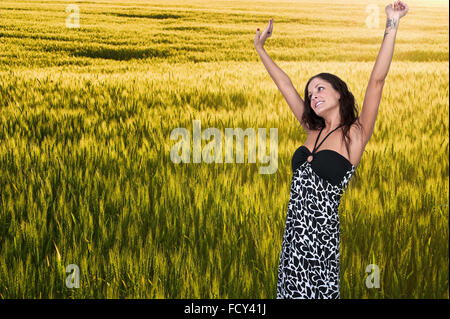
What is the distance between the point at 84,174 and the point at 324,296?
1554mm

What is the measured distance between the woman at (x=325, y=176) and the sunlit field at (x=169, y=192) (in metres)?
0.27

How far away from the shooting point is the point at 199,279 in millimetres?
1771

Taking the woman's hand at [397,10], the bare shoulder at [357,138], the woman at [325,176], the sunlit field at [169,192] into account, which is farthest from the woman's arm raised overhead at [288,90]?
the sunlit field at [169,192]

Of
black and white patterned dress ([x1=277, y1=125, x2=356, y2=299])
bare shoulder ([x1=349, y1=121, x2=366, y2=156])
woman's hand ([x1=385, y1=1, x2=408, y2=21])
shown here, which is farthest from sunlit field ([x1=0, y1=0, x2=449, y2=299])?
woman's hand ([x1=385, y1=1, x2=408, y2=21])

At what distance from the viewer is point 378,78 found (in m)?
1.52

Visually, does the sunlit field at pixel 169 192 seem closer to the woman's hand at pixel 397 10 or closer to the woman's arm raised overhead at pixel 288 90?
the woman's arm raised overhead at pixel 288 90

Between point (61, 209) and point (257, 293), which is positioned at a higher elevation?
point (61, 209)

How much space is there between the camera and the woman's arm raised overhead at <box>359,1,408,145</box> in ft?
4.99

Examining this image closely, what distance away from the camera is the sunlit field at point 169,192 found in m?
1.79

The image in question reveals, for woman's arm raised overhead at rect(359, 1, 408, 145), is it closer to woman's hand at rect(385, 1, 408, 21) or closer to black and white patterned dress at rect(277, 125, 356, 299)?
woman's hand at rect(385, 1, 408, 21)

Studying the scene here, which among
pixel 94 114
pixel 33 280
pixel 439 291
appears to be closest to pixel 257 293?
pixel 439 291

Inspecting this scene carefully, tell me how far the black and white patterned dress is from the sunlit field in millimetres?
262

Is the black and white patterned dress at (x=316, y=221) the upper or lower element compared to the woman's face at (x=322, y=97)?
lower

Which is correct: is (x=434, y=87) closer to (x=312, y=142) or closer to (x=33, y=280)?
(x=312, y=142)
